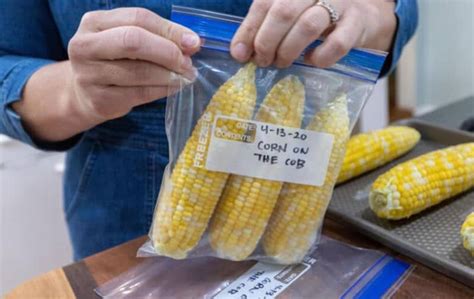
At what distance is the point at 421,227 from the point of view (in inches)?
20.7

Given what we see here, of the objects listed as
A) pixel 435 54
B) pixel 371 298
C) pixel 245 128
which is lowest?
pixel 435 54

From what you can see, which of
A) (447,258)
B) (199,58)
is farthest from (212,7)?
(447,258)

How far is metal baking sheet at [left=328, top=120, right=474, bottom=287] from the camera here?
1.48 ft

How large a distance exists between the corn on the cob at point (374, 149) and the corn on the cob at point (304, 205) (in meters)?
0.18

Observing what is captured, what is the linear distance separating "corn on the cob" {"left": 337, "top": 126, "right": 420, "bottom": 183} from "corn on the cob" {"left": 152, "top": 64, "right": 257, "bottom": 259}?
Result: 25 centimetres

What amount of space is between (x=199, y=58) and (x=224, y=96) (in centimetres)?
4

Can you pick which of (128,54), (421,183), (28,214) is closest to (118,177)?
(128,54)

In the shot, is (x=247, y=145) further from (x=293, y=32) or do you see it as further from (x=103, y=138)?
(x=103, y=138)

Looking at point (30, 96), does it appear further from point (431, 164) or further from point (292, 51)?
point (431, 164)

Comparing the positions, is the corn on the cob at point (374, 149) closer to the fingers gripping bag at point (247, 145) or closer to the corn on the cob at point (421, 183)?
the corn on the cob at point (421, 183)

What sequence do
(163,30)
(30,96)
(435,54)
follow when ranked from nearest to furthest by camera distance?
(163,30) → (30,96) → (435,54)

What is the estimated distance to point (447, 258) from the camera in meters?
0.45

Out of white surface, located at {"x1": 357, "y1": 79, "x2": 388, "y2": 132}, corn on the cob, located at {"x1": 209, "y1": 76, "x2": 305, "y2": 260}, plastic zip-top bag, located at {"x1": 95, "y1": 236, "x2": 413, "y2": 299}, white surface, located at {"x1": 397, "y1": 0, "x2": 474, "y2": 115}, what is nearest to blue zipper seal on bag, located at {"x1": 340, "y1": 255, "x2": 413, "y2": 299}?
plastic zip-top bag, located at {"x1": 95, "y1": 236, "x2": 413, "y2": 299}

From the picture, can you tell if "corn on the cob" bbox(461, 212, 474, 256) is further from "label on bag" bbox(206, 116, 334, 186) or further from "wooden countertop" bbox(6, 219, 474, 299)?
"label on bag" bbox(206, 116, 334, 186)
